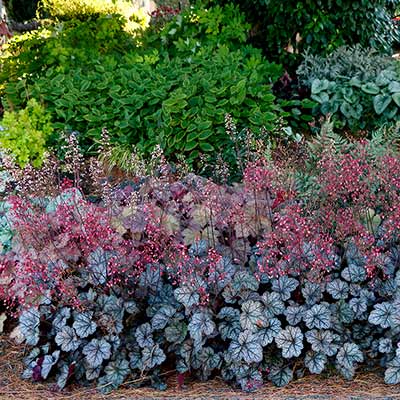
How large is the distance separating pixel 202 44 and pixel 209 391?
4283 millimetres

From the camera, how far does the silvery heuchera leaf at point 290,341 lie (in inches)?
115

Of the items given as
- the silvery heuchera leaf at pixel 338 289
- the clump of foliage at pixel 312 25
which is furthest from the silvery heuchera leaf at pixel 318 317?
the clump of foliage at pixel 312 25

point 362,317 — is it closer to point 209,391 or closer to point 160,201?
point 209,391

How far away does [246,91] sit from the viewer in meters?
5.16

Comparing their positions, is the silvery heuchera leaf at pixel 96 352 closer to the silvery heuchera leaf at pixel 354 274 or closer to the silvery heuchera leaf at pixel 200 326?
the silvery heuchera leaf at pixel 200 326

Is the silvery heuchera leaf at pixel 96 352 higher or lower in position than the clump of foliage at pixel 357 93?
lower

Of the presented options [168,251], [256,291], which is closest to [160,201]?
[168,251]

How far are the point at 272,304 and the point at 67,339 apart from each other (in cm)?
96

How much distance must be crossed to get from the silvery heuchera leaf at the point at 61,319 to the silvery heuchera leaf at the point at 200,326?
2.01ft

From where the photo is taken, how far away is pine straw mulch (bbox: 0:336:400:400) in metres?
2.92

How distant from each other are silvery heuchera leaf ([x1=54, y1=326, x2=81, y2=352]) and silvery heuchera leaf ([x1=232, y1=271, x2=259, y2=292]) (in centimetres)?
78

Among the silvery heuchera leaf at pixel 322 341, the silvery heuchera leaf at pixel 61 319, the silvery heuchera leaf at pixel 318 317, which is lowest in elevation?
the silvery heuchera leaf at pixel 322 341

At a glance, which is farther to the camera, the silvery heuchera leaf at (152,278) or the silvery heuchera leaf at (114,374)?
the silvery heuchera leaf at (152,278)

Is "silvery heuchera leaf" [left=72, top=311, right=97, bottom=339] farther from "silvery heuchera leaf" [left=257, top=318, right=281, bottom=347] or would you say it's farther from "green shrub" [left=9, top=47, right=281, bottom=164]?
"green shrub" [left=9, top=47, right=281, bottom=164]
